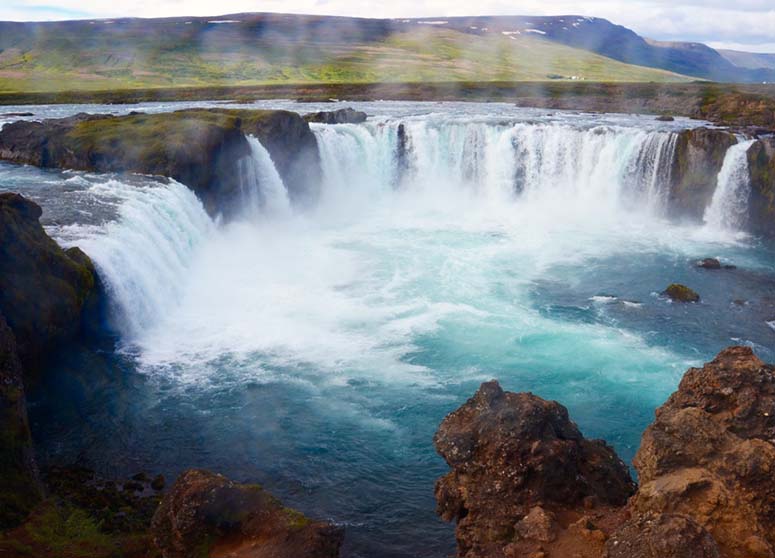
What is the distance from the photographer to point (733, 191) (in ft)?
116

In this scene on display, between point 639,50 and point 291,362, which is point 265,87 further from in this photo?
point 639,50

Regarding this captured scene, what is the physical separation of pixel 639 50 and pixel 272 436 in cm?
21072

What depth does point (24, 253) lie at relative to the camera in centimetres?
1736

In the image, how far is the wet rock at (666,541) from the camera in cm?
668

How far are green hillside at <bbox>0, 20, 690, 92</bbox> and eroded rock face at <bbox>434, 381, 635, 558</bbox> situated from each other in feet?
293

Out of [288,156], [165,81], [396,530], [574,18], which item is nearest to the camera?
[396,530]

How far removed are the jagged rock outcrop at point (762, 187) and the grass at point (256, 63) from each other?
76292 mm

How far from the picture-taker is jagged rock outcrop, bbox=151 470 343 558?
31.1 ft

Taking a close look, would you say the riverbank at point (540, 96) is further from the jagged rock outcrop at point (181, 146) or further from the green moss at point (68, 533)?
the green moss at point (68, 533)

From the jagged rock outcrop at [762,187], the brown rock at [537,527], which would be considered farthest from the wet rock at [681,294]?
the brown rock at [537,527]

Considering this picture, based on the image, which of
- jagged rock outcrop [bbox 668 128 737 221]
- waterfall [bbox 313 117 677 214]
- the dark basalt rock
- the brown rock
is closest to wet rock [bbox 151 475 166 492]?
the brown rock

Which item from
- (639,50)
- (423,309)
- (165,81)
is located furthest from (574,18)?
Result: (423,309)

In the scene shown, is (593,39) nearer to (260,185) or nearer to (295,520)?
(260,185)

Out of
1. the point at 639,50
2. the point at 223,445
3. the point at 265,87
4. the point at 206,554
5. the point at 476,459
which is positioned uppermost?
the point at 639,50
